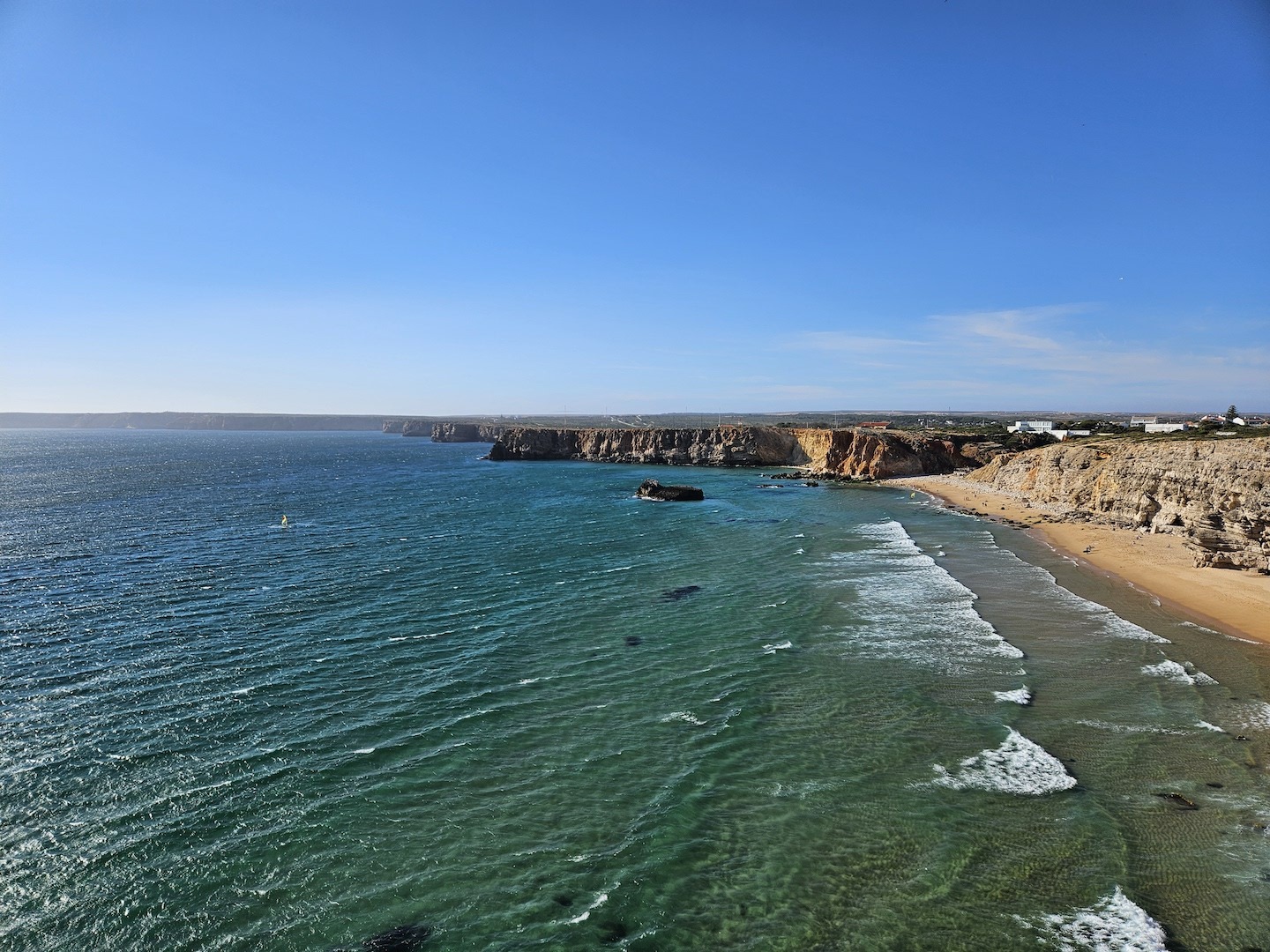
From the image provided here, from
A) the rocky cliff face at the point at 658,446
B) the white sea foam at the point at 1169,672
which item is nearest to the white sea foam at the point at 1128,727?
the white sea foam at the point at 1169,672

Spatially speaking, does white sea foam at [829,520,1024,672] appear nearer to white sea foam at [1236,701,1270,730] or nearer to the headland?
white sea foam at [1236,701,1270,730]

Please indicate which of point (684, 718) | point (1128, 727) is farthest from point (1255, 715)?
point (684, 718)

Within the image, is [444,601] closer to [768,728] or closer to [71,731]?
[71,731]

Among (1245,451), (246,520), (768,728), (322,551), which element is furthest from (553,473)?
(768,728)

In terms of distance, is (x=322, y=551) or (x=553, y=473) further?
(x=553, y=473)

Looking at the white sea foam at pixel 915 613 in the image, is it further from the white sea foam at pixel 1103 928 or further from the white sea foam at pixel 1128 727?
the white sea foam at pixel 1103 928

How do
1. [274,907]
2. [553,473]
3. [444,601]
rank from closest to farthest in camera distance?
[274,907]
[444,601]
[553,473]

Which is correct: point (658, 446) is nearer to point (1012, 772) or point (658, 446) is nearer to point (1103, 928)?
point (1012, 772)
